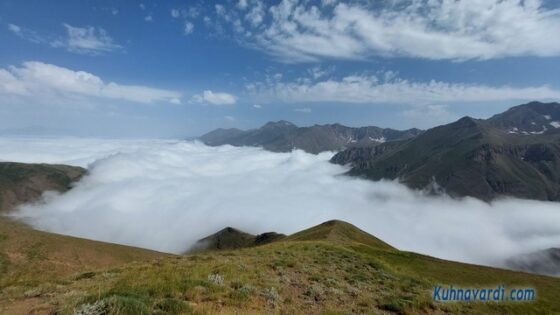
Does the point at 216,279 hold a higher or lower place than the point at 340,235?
higher

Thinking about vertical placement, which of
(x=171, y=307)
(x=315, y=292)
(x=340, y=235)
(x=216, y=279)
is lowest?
(x=340, y=235)

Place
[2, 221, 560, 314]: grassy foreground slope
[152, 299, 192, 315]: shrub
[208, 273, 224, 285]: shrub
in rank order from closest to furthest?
[152, 299, 192, 315]: shrub → [2, 221, 560, 314]: grassy foreground slope → [208, 273, 224, 285]: shrub

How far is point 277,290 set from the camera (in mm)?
15992

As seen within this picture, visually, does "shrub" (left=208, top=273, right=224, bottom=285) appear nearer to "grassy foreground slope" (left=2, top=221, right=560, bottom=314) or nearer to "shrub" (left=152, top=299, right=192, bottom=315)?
"grassy foreground slope" (left=2, top=221, right=560, bottom=314)

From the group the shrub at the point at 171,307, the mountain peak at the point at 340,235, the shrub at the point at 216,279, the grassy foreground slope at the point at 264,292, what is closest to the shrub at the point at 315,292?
the grassy foreground slope at the point at 264,292

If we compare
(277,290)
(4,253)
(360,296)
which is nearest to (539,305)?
(360,296)

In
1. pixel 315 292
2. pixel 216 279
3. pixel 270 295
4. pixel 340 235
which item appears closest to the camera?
pixel 270 295

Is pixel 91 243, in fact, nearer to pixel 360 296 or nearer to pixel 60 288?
pixel 60 288

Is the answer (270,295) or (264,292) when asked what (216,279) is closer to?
(264,292)

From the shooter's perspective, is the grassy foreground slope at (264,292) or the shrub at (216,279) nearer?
the grassy foreground slope at (264,292)

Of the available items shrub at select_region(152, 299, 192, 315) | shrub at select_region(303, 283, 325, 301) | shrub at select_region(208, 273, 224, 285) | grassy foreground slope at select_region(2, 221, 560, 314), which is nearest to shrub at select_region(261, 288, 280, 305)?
grassy foreground slope at select_region(2, 221, 560, 314)

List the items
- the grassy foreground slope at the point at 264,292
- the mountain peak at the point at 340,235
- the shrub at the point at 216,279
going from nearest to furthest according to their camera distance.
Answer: the grassy foreground slope at the point at 264,292, the shrub at the point at 216,279, the mountain peak at the point at 340,235

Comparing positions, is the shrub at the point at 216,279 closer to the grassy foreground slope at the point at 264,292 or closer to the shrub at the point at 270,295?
the grassy foreground slope at the point at 264,292

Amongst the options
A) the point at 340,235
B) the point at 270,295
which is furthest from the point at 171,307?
the point at 340,235
